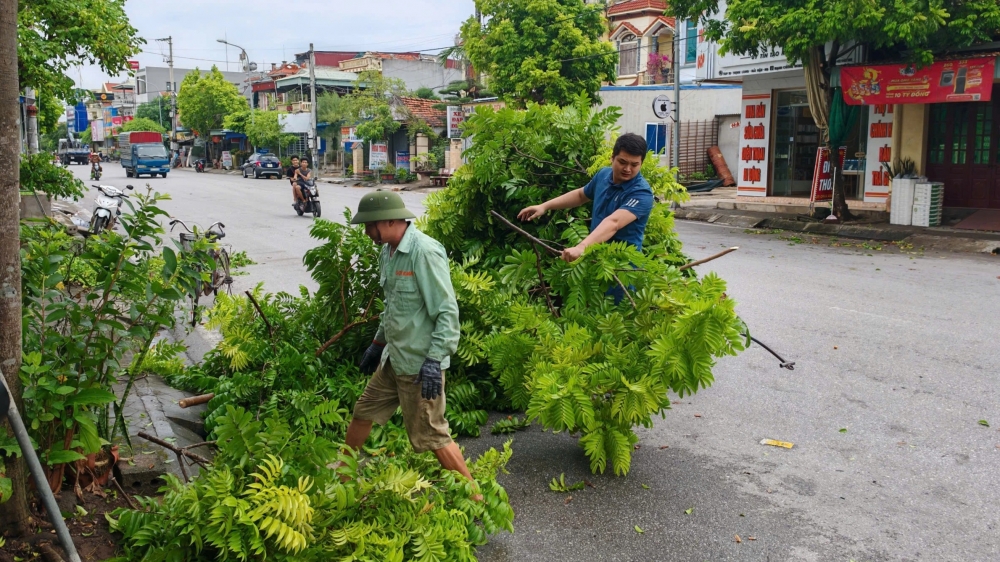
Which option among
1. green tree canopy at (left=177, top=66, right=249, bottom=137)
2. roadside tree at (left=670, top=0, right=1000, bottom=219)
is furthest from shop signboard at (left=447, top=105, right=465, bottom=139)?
green tree canopy at (left=177, top=66, right=249, bottom=137)

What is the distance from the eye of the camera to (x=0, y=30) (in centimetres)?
334

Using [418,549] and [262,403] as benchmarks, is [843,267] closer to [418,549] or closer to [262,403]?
[262,403]

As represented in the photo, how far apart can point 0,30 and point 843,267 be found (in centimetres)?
1107

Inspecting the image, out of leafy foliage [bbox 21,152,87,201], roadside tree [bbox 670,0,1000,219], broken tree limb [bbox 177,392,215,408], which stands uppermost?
roadside tree [bbox 670,0,1000,219]

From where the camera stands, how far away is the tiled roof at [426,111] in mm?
43281

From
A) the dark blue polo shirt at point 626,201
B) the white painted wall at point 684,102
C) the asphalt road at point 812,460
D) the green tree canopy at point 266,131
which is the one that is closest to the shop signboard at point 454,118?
the white painted wall at point 684,102

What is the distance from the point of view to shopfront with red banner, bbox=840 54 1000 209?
50.7 ft

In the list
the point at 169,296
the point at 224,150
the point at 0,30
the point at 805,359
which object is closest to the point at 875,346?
the point at 805,359

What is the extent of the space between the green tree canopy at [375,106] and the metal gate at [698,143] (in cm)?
1630

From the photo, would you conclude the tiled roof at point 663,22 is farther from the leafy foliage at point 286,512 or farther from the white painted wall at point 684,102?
the leafy foliage at point 286,512

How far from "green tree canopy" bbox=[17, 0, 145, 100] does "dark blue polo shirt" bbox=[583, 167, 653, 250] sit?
9063 millimetres

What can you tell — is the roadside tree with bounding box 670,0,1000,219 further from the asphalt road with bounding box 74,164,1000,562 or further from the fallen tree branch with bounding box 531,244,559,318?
the fallen tree branch with bounding box 531,244,559,318

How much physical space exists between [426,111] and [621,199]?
39786 millimetres

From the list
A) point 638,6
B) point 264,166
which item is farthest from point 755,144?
point 264,166
